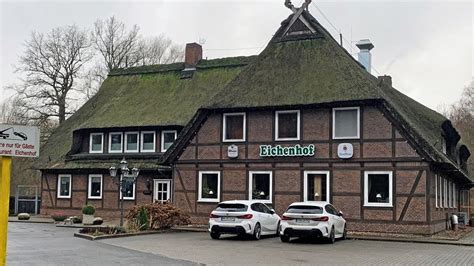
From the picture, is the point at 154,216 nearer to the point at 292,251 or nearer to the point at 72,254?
the point at 292,251

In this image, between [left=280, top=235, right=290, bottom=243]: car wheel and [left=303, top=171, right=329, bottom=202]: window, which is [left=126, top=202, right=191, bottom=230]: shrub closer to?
[left=303, top=171, right=329, bottom=202]: window

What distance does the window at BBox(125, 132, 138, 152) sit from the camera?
3712cm

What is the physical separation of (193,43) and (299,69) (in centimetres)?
1306

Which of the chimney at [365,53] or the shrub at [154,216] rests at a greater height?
the chimney at [365,53]

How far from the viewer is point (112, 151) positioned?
37.7 meters

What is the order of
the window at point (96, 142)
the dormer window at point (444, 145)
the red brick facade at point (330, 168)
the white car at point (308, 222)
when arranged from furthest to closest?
the window at point (96, 142) → the dormer window at point (444, 145) → the red brick facade at point (330, 168) → the white car at point (308, 222)

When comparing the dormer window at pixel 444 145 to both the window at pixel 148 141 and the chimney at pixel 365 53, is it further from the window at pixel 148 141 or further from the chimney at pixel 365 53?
the window at pixel 148 141

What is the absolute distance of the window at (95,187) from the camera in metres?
37.1

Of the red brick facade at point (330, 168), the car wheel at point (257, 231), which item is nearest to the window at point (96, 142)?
the red brick facade at point (330, 168)

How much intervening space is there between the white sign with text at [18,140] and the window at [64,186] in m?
30.8

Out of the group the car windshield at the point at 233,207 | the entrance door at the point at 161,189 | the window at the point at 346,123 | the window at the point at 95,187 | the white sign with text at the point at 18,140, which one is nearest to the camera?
the white sign with text at the point at 18,140

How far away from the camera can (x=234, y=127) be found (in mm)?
30234

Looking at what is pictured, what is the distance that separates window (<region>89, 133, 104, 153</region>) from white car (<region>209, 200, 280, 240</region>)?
657 inches

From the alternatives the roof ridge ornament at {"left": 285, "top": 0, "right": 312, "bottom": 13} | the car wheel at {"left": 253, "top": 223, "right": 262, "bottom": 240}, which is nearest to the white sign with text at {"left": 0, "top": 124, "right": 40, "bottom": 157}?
the car wheel at {"left": 253, "top": 223, "right": 262, "bottom": 240}
